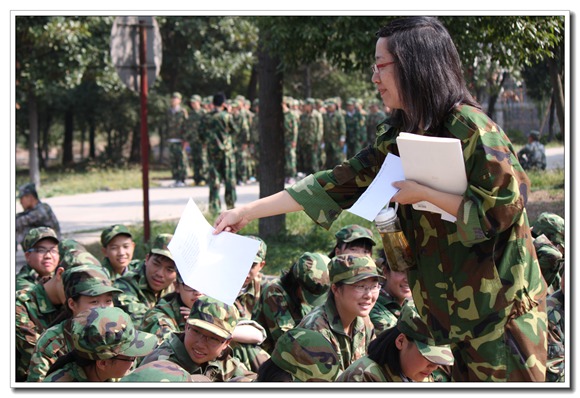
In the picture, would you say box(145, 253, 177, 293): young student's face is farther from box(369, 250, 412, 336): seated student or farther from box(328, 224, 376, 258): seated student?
box(369, 250, 412, 336): seated student

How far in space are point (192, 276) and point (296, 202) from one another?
1.42ft

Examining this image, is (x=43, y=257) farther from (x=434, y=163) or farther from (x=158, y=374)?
(x=434, y=163)

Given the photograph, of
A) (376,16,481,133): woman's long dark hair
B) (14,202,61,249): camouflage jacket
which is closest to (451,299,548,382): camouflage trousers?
(376,16,481,133): woman's long dark hair

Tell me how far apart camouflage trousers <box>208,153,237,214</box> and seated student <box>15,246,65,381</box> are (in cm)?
681

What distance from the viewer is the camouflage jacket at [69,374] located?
12.2 ft

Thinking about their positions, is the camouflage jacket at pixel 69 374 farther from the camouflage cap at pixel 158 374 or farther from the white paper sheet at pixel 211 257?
the white paper sheet at pixel 211 257

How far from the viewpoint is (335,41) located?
758 centimetres

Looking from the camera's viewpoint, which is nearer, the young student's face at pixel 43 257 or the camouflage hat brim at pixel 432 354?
the camouflage hat brim at pixel 432 354

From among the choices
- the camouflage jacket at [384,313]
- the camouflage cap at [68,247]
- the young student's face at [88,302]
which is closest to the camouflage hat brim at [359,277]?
the camouflage jacket at [384,313]

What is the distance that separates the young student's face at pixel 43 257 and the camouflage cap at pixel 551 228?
3.32m

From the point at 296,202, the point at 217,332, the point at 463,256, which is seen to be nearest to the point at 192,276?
the point at 296,202

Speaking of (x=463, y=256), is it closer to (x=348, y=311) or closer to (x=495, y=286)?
(x=495, y=286)

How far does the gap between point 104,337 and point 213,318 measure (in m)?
0.54

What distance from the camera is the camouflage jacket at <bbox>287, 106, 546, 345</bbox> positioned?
232cm
